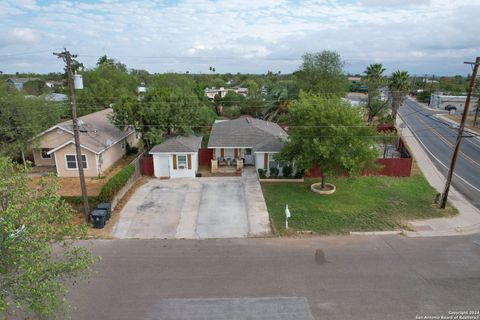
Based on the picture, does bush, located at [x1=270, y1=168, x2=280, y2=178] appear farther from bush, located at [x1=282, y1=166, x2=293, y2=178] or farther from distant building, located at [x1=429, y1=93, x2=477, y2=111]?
Answer: distant building, located at [x1=429, y1=93, x2=477, y2=111]

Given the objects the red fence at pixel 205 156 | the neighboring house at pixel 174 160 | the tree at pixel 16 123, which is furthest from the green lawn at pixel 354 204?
the tree at pixel 16 123

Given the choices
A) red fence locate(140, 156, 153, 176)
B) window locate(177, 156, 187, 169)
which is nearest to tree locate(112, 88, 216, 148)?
red fence locate(140, 156, 153, 176)

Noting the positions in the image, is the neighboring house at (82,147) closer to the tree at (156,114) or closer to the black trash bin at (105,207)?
the tree at (156,114)

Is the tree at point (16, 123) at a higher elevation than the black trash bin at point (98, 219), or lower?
higher

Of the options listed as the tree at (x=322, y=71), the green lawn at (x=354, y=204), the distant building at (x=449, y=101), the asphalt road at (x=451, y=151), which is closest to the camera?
the green lawn at (x=354, y=204)

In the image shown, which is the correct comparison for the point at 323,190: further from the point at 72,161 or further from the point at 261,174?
the point at 72,161

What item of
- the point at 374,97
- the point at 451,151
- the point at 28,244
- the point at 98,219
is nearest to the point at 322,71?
the point at 374,97

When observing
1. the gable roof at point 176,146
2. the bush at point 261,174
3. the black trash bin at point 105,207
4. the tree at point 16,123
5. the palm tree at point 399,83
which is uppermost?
the palm tree at point 399,83
